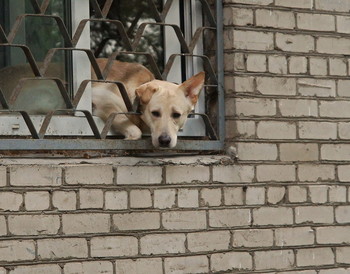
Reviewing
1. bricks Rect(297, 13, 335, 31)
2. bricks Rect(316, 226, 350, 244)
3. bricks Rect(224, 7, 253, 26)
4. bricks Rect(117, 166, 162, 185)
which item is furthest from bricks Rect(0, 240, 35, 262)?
bricks Rect(297, 13, 335, 31)

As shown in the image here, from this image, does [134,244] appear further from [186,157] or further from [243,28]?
[243,28]

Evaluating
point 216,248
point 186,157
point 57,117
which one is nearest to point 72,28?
point 57,117

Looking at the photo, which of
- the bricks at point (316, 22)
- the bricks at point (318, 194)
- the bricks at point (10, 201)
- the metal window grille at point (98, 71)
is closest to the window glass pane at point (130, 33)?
the metal window grille at point (98, 71)

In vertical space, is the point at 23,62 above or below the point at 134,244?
above

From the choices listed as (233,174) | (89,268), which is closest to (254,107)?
(233,174)

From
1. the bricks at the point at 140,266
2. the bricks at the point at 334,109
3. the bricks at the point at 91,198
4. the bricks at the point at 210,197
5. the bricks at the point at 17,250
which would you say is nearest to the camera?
the bricks at the point at 17,250

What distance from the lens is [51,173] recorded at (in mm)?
5320

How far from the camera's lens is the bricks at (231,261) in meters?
5.86

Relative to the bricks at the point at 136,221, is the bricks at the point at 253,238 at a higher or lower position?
lower

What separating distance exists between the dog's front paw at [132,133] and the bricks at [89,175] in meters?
0.24

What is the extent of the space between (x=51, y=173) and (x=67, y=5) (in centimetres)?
90

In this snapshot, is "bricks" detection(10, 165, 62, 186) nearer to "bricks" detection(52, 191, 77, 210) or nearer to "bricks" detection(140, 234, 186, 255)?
"bricks" detection(52, 191, 77, 210)

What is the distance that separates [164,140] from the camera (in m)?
5.53

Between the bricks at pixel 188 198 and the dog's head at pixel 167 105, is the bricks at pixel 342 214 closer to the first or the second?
the bricks at pixel 188 198
